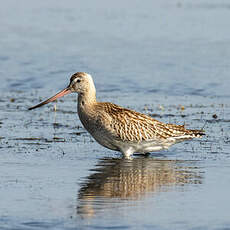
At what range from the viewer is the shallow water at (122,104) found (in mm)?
8352

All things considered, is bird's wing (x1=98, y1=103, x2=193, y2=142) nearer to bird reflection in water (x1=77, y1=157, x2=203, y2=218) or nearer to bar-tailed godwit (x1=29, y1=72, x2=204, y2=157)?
bar-tailed godwit (x1=29, y1=72, x2=204, y2=157)

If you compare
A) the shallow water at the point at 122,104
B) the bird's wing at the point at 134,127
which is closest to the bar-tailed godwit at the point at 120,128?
the bird's wing at the point at 134,127

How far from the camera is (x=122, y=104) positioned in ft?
56.3

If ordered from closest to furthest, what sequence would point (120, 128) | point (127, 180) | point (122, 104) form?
point (127, 180) → point (120, 128) → point (122, 104)

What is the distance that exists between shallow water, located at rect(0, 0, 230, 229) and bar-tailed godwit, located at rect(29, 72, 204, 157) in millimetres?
227

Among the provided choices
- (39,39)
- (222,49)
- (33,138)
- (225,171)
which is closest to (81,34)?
(39,39)

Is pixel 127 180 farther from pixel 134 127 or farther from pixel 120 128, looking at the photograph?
pixel 134 127

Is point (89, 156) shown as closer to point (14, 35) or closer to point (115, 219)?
point (115, 219)

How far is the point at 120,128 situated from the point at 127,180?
1.96m

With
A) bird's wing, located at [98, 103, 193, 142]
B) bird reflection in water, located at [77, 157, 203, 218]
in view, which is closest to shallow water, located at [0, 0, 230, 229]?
bird reflection in water, located at [77, 157, 203, 218]

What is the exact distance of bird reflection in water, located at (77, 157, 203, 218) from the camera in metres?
8.67

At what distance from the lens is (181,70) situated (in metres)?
22.8

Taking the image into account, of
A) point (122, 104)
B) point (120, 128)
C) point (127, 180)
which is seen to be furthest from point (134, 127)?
point (122, 104)

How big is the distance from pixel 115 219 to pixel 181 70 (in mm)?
15178
